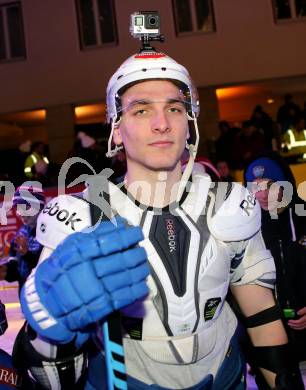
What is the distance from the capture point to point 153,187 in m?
2.22

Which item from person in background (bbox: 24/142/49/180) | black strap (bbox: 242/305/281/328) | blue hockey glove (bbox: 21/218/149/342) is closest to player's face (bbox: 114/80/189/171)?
blue hockey glove (bbox: 21/218/149/342)

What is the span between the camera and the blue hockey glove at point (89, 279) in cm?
150

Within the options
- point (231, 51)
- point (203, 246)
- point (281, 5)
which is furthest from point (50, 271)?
point (281, 5)

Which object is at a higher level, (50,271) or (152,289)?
(50,271)

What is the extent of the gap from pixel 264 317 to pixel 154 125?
0.96m

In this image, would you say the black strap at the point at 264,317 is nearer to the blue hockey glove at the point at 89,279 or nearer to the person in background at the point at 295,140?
the blue hockey glove at the point at 89,279

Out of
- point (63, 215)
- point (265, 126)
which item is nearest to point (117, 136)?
point (63, 215)

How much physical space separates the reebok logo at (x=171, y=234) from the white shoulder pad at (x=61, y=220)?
345 millimetres

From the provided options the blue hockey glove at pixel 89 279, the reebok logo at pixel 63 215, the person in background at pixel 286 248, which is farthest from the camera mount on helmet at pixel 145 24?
the person in background at pixel 286 248

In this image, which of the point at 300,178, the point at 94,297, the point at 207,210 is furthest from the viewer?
the point at 300,178

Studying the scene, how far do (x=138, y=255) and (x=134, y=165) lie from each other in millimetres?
750

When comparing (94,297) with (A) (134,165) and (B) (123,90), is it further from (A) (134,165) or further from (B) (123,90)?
(B) (123,90)

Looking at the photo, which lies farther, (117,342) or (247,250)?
(247,250)

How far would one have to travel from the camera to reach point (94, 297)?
149 cm
